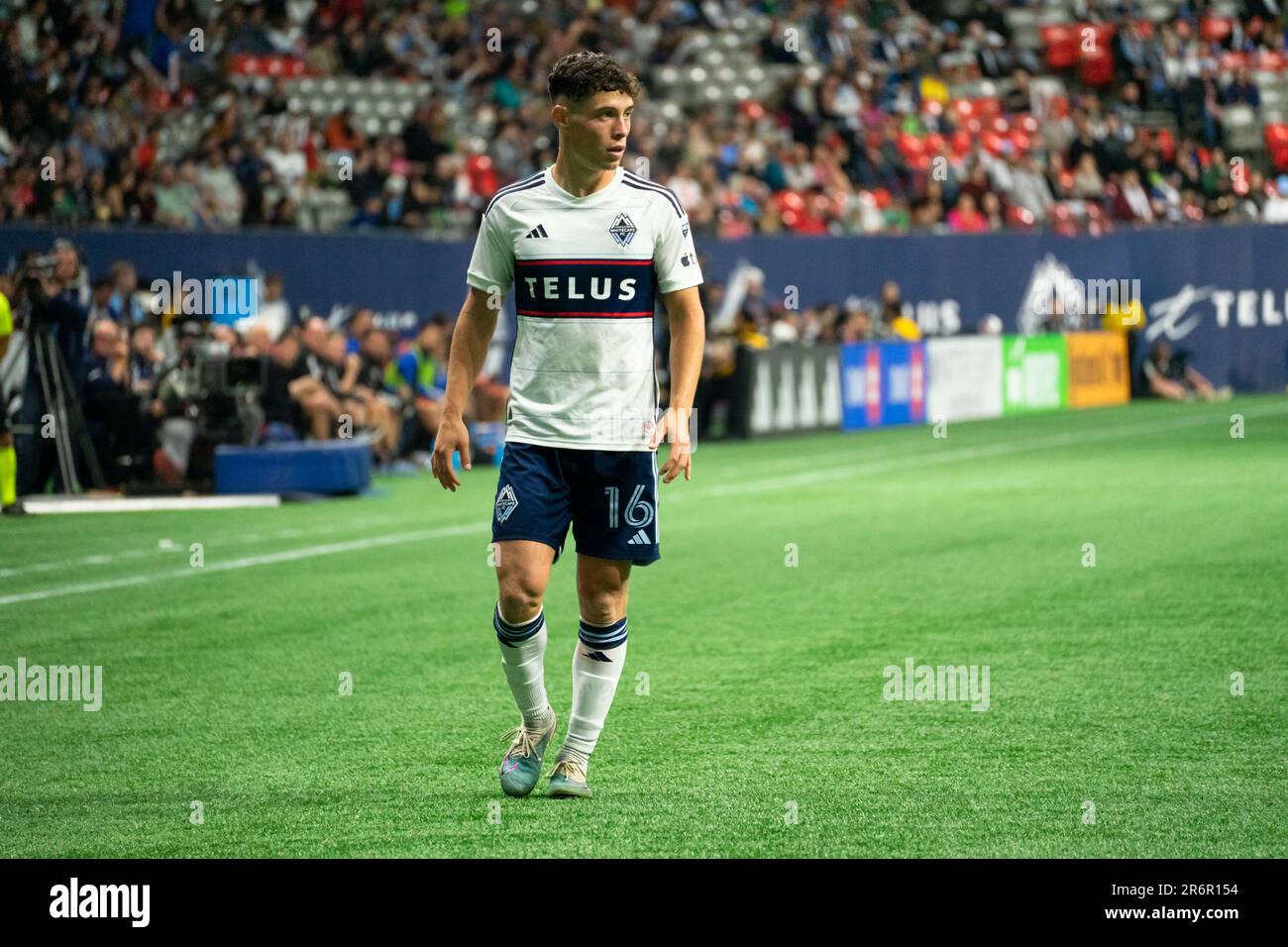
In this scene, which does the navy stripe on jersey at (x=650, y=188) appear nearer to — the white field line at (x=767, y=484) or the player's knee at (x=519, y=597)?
the player's knee at (x=519, y=597)

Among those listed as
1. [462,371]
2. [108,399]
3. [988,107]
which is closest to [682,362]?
[462,371]

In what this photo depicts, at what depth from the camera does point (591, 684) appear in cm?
632

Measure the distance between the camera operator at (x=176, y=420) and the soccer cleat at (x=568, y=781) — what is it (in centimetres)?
1172

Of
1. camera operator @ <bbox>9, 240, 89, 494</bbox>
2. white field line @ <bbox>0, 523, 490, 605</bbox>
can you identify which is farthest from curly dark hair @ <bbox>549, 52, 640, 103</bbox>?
camera operator @ <bbox>9, 240, 89, 494</bbox>

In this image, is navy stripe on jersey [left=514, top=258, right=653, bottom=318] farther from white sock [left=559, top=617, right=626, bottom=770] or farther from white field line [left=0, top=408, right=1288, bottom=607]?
white field line [left=0, top=408, right=1288, bottom=607]

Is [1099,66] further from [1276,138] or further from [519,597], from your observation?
[519,597]

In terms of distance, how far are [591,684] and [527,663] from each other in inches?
8.5

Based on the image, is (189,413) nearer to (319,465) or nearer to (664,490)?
(319,465)

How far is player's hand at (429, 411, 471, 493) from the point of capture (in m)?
6.09

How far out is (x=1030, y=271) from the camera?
29172 mm

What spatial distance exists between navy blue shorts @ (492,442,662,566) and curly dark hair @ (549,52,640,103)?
Result: 3.49 ft

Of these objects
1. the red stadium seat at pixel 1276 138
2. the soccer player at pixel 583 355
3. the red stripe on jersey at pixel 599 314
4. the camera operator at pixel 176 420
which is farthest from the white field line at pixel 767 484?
the red stadium seat at pixel 1276 138
